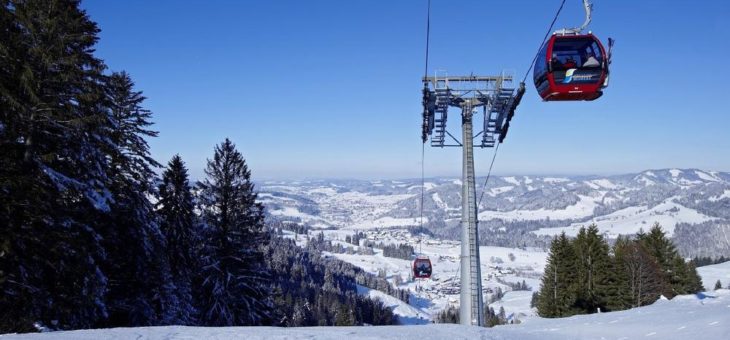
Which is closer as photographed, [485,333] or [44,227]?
[485,333]

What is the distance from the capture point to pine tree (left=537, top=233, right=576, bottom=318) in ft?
119

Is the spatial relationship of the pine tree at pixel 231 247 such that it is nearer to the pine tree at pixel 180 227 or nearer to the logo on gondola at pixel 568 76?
the pine tree at pixel 180 227

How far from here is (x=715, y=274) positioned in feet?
383

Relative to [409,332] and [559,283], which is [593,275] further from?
[409,332]

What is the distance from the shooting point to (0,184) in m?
11.3

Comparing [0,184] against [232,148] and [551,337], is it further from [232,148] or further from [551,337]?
[551,337]

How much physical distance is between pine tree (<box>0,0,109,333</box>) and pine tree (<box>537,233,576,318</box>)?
110 feet

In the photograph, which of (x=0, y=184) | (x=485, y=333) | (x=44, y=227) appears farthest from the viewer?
(x=44, y=227)

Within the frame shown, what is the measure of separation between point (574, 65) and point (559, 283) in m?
27.9

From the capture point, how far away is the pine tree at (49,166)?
38.6ft

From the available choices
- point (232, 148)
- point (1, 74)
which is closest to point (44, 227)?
point (1, 74)

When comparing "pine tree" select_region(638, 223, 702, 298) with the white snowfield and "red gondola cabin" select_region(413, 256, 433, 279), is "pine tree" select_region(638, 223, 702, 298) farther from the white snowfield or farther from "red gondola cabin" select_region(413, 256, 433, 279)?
the white snowfield

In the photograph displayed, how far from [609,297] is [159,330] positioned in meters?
36.9

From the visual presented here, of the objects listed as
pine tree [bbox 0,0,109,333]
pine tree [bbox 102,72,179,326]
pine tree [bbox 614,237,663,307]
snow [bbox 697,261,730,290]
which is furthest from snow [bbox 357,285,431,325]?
pine tree [bbox 0,0,109,333]
